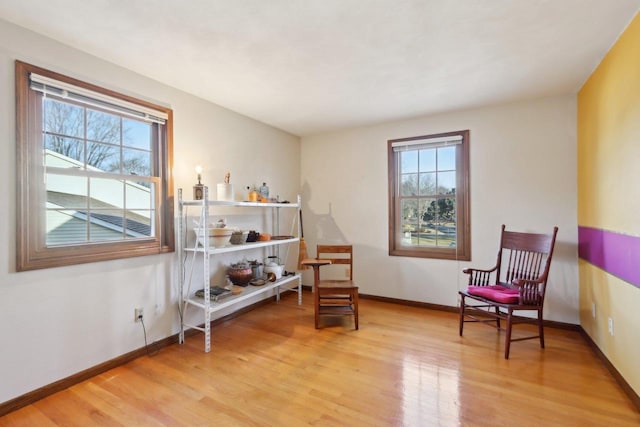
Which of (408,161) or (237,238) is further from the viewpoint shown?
(408,161)

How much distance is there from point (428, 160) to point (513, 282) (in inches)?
67.9

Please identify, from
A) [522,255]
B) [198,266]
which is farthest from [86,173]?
[522,255]

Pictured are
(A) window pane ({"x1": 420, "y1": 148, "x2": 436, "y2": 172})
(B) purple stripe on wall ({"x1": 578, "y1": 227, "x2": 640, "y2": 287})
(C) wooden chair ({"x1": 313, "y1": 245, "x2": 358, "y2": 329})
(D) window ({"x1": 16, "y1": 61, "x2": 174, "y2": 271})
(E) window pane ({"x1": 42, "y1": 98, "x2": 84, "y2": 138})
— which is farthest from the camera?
(A) window pane ({"x1": 420, "y1": 148, "x2": 436, "y2": 172})

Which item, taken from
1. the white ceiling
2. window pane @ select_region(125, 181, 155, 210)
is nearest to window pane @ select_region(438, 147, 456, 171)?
the white ceiling

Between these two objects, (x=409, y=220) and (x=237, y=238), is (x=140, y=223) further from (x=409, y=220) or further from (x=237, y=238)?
(x=409, y=220)

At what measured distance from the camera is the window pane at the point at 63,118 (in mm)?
2098

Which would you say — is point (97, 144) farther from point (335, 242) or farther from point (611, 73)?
point (611, 73)

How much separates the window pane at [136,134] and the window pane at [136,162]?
6cm

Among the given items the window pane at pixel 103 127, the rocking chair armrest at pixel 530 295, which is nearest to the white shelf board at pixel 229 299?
the window pane at pixel 103 127

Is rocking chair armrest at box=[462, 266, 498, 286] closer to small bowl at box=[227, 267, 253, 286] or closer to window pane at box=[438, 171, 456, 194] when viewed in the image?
window pane at box=[438, 171, 456, 194]

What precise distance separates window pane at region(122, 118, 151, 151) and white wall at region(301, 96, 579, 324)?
2.39m

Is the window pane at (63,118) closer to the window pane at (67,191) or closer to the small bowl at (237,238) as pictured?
the window pane at (67,191)

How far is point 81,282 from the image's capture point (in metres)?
2.19

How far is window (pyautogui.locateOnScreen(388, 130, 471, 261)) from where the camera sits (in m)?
3.57
